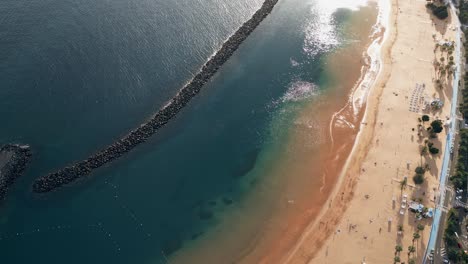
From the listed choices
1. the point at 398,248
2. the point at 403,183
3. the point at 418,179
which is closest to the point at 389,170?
the point at 403,183

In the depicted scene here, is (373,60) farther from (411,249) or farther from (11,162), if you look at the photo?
(11,162)

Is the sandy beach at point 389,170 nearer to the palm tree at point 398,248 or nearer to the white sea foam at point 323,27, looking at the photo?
the palm tree at point 398,248

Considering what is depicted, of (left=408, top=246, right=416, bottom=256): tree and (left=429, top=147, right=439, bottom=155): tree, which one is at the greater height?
(left=429, top=147, right=439, bottom=155): tree

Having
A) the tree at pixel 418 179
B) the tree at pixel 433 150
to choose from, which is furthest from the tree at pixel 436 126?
the tree at pixel 418 179

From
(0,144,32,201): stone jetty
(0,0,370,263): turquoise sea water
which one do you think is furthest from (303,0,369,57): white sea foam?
(0,144,32,201): stone jetty

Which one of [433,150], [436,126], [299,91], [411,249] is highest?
[436,126]

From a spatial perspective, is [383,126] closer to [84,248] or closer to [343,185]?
[343,185]

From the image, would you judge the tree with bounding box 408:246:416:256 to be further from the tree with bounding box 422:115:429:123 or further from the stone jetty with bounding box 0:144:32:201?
the stone jetty with bounding box 0:144:32:201
